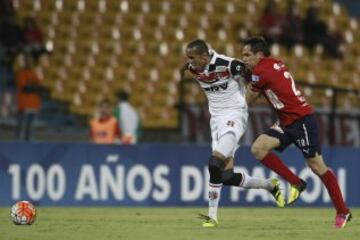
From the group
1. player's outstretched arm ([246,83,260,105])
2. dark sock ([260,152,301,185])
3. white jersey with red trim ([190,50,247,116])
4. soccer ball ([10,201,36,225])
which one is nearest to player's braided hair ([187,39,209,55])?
white jersey with red trim ([190,50,247,116])

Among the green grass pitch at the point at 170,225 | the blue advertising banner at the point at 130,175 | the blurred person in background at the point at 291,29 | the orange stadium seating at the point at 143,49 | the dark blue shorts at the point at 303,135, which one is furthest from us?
the blurred person in background at the point at 291,29

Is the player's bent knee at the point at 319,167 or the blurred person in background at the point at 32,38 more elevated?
the blurred person in background at the point at 32,38

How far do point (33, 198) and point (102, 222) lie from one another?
3.91 metres

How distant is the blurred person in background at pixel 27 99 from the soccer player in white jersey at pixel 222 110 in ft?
23.8

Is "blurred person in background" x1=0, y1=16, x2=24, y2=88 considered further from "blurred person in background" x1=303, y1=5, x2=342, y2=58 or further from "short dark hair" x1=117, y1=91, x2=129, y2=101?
"blurred person in background" x1=303, y1=5, x2=342, y2=58

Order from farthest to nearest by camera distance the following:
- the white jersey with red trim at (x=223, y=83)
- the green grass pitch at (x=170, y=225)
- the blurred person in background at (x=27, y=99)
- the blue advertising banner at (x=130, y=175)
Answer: the blurred person in background at (x=27, y=99)
the blue advertising banner at (x=130, y=175)
the white jersey with red trim at (x=223, y=83)
the green grass pitch at (x=170, y=225)

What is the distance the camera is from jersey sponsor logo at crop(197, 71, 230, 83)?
12148 mm

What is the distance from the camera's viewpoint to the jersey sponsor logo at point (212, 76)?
39.9ft

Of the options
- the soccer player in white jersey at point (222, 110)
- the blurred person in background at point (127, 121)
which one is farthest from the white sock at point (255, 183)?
the blurred person in background at point (127, 121)

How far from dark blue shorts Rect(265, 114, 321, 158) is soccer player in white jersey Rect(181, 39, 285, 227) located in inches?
17.3

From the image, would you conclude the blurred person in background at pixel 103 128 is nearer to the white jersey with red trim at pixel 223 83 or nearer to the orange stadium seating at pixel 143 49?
the orange stadium seating at pixel 143 49

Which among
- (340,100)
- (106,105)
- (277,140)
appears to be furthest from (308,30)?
(277,140)

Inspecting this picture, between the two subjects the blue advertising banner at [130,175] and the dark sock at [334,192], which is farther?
the blue advertising banner at [130,175]

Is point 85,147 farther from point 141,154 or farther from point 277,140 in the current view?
point 277,140
